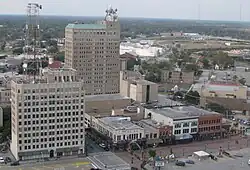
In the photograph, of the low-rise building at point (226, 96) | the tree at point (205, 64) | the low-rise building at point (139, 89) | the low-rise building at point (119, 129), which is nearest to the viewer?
the low-rise building at point (119, 129)

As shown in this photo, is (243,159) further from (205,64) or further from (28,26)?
(205,64)

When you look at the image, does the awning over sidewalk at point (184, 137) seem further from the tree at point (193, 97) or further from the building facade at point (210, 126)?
the tree at point (193, 97)

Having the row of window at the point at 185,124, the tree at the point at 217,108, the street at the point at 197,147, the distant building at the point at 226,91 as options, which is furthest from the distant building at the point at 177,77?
the row of window at the point at 185,124

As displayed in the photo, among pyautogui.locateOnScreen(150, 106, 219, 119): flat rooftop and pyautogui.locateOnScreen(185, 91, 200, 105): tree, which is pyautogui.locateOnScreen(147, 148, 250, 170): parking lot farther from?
pyautogui.locateOnScreen(185, 91, 200, 105): tree

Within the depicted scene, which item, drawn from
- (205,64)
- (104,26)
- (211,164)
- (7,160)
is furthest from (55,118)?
(205,64)

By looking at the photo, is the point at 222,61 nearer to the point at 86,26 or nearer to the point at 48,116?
the point at 86,26

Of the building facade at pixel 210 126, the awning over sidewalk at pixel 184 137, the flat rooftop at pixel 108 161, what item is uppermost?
the building facade at pixel 210 126
